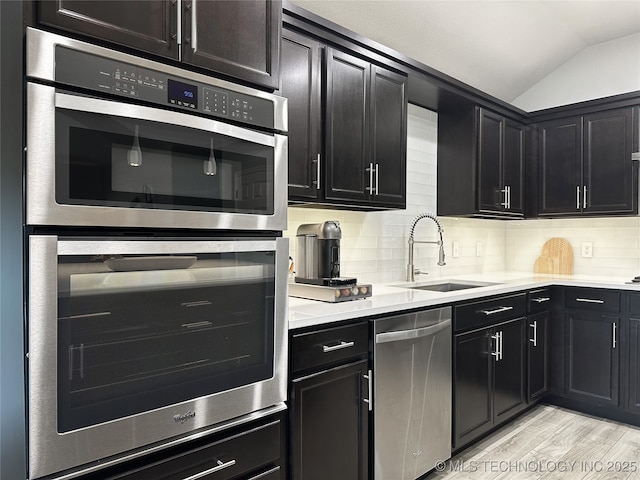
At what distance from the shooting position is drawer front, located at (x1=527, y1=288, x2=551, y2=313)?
3154mm

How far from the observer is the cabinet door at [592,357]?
10.3ft

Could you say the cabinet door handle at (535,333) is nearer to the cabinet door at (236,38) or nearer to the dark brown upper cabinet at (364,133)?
the dark brown upper cabinet at (364,133)

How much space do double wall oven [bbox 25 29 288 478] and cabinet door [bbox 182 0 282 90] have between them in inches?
2.7

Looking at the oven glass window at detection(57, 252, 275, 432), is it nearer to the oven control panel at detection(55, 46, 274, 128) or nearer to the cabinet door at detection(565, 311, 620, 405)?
the oven control panel at detection(55, 46, 274, 128)

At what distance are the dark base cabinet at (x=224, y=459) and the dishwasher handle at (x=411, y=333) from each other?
0.63 meters

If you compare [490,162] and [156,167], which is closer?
[156,167]

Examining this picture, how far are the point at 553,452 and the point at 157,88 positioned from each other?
2.85m

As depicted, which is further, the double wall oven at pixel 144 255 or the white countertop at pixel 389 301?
the white countertop at pixel 389 301

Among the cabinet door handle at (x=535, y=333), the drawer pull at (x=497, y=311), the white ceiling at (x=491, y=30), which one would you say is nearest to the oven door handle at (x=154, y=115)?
the white ceiling at (x=491, y=30)

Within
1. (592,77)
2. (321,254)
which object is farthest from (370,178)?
(592,77)

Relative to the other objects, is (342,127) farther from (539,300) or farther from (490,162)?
(539,300)

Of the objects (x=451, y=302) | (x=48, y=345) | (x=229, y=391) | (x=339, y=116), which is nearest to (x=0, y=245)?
(x=48, y=345)

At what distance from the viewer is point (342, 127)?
2.29 meters

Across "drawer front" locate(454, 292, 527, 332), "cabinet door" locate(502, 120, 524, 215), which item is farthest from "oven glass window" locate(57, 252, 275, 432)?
"cabinet door" locate(502, 120, 524, 215)
